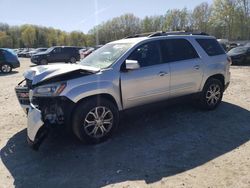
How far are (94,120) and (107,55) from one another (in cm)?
145

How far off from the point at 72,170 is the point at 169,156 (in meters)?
1.46

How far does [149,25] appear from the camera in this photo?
286 ft

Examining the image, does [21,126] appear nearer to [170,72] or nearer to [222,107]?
[170,72]

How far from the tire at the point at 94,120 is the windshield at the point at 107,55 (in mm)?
766

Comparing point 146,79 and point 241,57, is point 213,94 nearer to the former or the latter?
point 146,79

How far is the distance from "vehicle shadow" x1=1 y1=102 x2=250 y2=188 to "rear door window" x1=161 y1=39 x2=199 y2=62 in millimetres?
1070

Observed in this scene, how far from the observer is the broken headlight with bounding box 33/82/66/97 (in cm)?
459

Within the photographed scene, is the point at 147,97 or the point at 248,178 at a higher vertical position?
the point at 147,97

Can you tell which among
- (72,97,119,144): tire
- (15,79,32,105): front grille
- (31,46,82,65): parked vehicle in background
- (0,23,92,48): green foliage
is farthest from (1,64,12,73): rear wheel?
(0,23,92,48): green foliage

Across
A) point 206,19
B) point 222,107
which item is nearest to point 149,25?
point 206,19

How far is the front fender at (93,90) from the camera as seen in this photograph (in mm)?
4633

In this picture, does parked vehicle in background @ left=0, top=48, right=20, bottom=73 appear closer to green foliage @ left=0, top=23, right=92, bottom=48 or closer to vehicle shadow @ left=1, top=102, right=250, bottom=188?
vehicle shadow @ left=1, top=102, right=250, bottom=188

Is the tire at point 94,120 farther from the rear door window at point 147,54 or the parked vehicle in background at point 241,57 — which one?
the parked vehicle in background at point 241,57

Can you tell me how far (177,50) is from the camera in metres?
6.03
